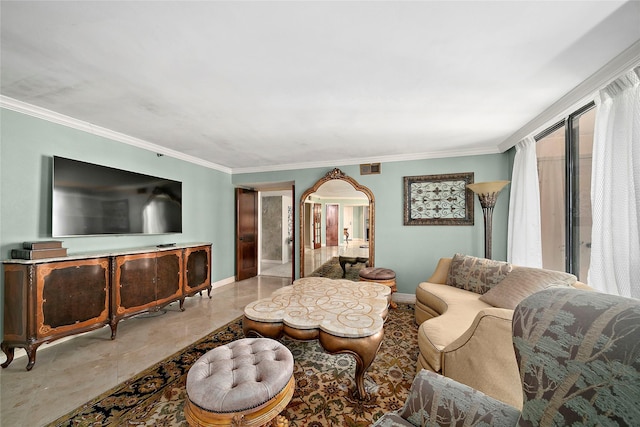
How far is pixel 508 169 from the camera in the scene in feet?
11.9

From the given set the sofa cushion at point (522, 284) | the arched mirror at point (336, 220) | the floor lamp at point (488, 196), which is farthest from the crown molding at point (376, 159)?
the sofa cushion at point (522, 284)

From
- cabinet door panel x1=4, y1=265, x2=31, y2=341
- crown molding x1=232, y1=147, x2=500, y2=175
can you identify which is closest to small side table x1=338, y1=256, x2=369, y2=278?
crown molding x1=232, y1=147, x2=500, y2=175

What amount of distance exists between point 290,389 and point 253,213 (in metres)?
4.52

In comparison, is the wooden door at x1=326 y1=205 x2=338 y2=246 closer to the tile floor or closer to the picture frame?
the picture frame

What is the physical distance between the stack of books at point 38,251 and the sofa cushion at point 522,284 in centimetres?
412

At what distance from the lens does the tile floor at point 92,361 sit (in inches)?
65.3

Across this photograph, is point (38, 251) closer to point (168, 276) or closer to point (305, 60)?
point (168, 276)

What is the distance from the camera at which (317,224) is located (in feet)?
17.2

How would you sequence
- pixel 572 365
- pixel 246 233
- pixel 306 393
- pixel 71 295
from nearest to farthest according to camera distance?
pixel 572 365
pixel 306 393
pixel 71 295
pixel 246 233

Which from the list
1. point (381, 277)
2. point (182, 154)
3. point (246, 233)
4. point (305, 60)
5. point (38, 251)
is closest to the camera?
point (305, 60)

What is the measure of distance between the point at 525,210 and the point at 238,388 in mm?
3607

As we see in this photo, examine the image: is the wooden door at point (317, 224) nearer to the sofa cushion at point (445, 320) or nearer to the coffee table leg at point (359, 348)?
the sofa cushion at point (445, 320)

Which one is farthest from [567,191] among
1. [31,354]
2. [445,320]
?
[31,354]

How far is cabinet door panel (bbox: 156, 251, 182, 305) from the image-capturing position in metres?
3.05
